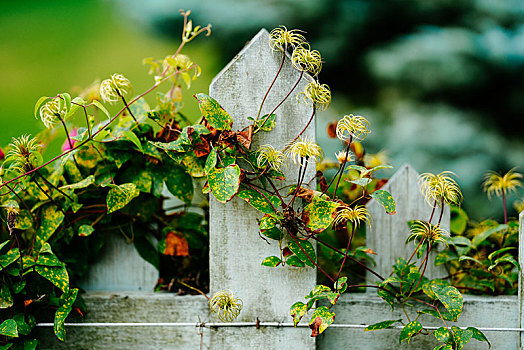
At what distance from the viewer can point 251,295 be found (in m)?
1.11

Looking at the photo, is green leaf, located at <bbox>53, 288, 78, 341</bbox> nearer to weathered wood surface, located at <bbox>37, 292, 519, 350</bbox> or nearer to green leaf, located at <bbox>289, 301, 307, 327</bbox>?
weathered wood surface, located at <bbox>37, 292, 519, 350</bbox>

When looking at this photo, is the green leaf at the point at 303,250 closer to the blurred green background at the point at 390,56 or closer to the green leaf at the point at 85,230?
the green leaf at the point at 85,230

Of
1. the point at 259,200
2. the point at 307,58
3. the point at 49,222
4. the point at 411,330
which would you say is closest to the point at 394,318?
the point at 411,330

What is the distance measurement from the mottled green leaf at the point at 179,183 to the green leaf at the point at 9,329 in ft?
1.58

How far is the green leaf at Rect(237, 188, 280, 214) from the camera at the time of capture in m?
1.01

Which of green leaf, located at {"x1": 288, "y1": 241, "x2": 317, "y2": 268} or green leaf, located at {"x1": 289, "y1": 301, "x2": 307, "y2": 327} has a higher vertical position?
green leaf, located at {"x1": 288, "y1": 241, "x2": 317, "y2": 268}

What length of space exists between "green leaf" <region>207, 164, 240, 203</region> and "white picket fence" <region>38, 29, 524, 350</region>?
0.46 feet

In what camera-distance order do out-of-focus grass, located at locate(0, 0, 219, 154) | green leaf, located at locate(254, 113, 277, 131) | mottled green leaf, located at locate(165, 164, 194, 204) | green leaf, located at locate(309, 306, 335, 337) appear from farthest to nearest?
out-of-focus grass, located at locate(0, 0, 219, 154)
mottled green leaf, located at locate(165, 164, 194, 204)
green leaf, located at locate(254, 113, 277, 131)
green leaf, located at locate(309, 306, 335, 337)

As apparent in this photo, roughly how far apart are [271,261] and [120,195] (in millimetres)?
413

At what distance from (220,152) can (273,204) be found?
0.18 meters

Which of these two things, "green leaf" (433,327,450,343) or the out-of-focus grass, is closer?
"green leaf" (433,327,450,343)

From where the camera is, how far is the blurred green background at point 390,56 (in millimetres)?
2105

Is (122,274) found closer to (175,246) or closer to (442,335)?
(175,246)

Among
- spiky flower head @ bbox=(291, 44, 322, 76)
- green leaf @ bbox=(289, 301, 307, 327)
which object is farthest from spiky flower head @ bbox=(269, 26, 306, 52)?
green leaf @ bbox=(289, 301, 307, 327)
